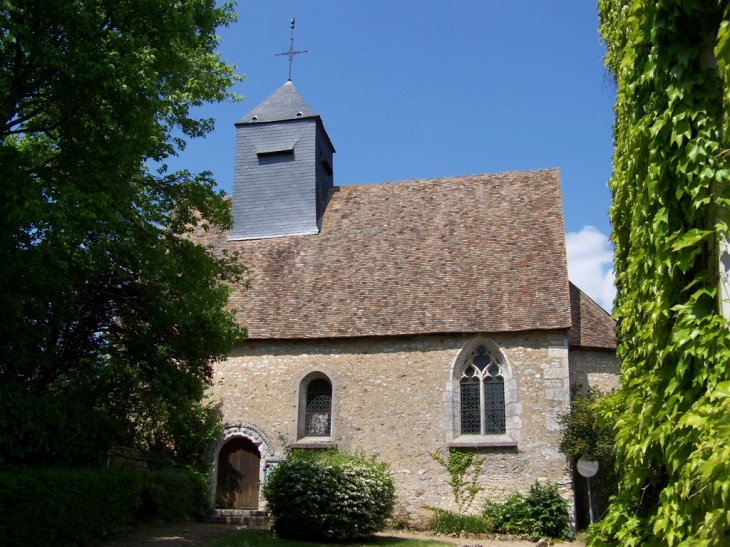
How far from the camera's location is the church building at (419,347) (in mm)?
14664

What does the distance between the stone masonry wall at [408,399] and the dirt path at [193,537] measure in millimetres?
1034

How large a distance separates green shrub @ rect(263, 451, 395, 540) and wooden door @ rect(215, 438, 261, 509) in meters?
3.55

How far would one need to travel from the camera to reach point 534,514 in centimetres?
1362

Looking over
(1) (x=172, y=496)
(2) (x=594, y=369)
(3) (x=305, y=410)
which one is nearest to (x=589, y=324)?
(2) (x=594, y=369)

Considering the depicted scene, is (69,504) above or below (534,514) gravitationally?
above

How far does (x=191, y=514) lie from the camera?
14797 mm

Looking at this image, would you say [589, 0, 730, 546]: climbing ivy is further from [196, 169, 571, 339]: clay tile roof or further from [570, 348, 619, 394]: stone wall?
[570, 348, 619, 394]: stone wall

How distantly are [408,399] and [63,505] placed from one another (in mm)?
7593

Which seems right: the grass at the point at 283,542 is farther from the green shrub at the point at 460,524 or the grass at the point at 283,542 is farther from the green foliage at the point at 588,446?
the green foliage at the point at 588,446

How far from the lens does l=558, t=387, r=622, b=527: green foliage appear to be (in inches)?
544

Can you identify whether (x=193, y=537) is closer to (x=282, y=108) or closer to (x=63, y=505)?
(x=63, y=505)

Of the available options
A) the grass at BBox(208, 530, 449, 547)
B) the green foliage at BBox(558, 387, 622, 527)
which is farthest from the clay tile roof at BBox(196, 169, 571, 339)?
the grass at BBox(208, 530, 449, 547)

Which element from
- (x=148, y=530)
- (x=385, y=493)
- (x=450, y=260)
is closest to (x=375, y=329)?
(x=450, y=260)

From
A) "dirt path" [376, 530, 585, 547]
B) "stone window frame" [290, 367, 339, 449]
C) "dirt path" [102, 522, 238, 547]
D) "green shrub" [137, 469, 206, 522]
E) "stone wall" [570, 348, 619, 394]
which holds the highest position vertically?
"stone wall" [570, 348, 619, 394]
